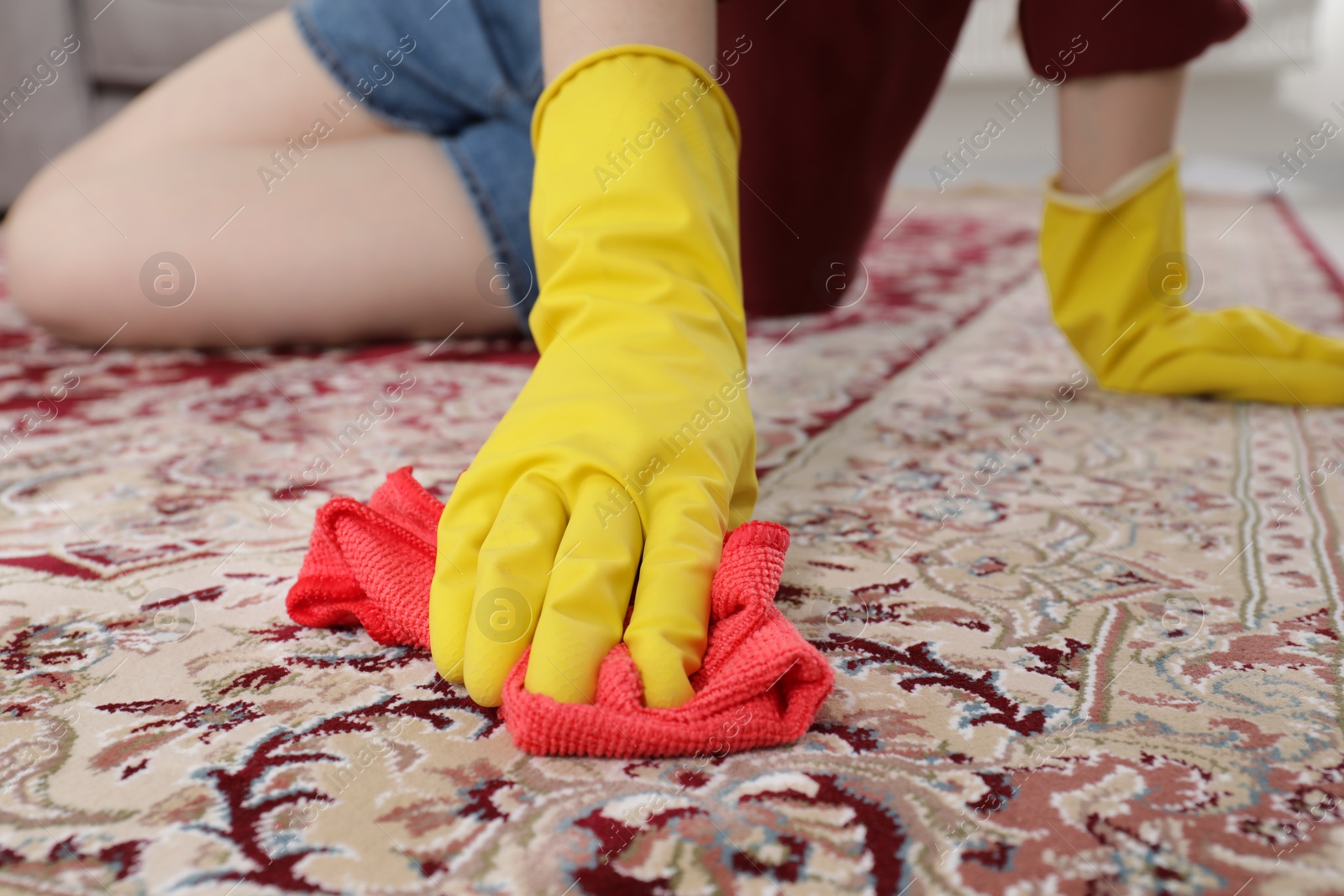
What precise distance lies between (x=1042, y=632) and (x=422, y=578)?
26 centimetres

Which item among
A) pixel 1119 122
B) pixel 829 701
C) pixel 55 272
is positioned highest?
pixel 1119 122

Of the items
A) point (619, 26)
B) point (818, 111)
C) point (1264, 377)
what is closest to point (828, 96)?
point (818, 111)

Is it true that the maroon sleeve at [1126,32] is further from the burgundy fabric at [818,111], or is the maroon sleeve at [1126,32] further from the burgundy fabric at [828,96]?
the burgundy fabric at [818,111]

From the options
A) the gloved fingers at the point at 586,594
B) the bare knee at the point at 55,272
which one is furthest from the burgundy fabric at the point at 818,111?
the gloved fingers at the point at 586,594

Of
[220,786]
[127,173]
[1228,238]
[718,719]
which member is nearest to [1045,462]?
[718,719]

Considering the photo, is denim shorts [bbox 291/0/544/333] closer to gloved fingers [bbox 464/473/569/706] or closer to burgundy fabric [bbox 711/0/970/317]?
burgundy fabric [bbox 711/0/970/317]

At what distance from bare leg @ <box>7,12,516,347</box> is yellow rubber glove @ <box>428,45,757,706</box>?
21.2 inches

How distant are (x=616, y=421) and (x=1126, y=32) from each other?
65 centimetres

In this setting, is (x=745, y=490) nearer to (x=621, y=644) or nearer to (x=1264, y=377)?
(x=621, y=644)

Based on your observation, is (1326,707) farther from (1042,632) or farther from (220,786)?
(220,786)

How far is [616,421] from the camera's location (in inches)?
16.2

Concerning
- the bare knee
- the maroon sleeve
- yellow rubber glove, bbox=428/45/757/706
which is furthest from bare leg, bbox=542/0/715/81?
the bare knee

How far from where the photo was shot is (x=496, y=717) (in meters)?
0.37

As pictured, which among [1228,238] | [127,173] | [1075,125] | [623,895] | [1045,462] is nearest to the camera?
[623,895]
